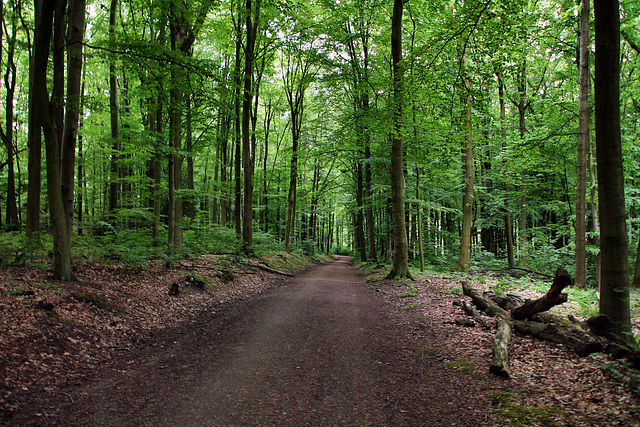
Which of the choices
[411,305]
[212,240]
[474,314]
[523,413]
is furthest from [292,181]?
[523,413]

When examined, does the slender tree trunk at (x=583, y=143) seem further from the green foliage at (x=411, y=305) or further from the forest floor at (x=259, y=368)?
the forest floor at (x=259, y=368)

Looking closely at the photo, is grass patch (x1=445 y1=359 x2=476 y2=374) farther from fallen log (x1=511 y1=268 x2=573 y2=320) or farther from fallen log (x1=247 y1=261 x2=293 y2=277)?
fallen log (x1=247 y1=261 x2=293 y2=277)

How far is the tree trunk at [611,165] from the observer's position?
410 cm

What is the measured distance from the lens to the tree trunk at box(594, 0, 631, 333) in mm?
4102

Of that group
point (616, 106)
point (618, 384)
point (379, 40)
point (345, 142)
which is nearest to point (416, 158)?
point (345, 142)

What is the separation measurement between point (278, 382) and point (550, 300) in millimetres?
4387

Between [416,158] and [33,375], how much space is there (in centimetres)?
1269

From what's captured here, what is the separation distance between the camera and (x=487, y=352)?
493 centimetres

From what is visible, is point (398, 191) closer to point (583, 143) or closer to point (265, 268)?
point (583, 143)

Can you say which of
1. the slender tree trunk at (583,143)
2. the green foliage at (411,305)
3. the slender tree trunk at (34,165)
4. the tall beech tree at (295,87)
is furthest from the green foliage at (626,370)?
the tall beech tree at (295,87)

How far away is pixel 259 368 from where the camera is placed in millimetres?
4496

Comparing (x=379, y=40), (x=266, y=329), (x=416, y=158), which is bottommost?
(x=266, y=329)

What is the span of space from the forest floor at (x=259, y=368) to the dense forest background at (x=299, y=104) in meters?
2.12

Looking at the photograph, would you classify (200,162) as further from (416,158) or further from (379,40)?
(416,158)
